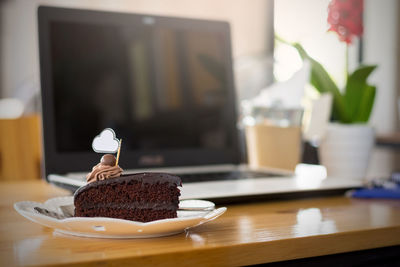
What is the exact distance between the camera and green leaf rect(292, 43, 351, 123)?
113 cm

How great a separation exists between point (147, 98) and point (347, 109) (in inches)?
20.4

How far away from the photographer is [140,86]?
3.18 ft

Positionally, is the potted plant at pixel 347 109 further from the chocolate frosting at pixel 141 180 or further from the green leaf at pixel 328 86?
the chocolate frosting at pixel 141 180

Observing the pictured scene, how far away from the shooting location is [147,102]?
979 mm

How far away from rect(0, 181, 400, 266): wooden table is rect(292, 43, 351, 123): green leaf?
0.49 meters

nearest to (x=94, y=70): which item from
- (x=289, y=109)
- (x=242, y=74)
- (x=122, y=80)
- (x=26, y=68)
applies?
(x=122, y=80)

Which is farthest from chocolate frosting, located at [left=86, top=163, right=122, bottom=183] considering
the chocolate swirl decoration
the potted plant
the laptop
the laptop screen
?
the potted plant

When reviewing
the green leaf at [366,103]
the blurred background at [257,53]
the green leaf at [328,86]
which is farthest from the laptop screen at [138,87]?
the green leaf at [366,103]

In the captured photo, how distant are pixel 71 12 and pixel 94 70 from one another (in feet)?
0.40

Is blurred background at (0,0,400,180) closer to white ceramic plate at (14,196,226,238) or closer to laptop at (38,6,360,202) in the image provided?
laptop at (38,6,360,202)

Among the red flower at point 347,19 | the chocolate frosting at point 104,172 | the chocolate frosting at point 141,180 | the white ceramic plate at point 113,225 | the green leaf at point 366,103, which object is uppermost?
A: the red flower at point 347,19

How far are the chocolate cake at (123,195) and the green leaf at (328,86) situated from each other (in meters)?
0.72

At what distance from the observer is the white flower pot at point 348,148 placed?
1.09 metres

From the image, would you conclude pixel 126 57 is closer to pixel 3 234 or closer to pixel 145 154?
pixel 145 154
